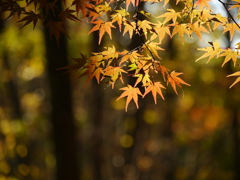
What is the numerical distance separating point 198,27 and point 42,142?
10119 mm

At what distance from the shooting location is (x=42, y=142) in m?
10.6

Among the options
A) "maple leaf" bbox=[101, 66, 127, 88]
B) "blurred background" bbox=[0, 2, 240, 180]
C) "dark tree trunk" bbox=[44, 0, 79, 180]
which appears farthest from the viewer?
"blurred background" bbox=[0, 2, 240, 180]

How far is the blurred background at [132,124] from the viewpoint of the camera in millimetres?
7441

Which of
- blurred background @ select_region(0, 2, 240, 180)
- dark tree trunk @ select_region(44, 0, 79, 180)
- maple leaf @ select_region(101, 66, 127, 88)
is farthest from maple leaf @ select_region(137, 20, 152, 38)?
blurred background @ select_region(0, 2, 240, 180)

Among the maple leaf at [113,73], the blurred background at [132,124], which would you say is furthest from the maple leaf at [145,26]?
the blurred background at [132,124]

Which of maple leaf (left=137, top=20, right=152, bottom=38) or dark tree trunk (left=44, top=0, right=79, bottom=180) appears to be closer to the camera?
maple leaf (left=137, top=20, right=152, bottom=38)

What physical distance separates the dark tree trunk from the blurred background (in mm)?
2791

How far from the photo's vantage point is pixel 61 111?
10.6 feet

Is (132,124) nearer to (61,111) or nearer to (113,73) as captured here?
(61,111)

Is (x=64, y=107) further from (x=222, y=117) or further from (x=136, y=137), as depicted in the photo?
(x=222, y=117)

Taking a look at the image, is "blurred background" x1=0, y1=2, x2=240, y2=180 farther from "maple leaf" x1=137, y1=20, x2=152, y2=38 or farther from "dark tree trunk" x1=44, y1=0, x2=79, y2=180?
"maple leaf" x1=137, y1=20, x2=152, y2=38

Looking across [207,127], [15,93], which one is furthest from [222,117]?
[15,93]

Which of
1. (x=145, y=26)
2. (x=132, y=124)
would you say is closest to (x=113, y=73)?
(x=145, y=26)

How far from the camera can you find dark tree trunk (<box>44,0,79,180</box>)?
10.5 feet
